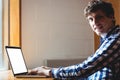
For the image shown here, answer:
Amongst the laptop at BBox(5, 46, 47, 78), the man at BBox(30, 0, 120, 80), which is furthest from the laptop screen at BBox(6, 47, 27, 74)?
the man at BBox(30, 0, 120, 80)

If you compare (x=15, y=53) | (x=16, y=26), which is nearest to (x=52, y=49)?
(x=16, y=26)

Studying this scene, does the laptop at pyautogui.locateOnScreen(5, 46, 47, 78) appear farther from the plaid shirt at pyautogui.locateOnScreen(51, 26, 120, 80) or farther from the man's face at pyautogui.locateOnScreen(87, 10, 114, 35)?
the man's face at pyautogui.locateOnScreen(87, 10, 114, 35)

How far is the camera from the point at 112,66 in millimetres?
1348

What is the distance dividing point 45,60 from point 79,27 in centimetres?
57

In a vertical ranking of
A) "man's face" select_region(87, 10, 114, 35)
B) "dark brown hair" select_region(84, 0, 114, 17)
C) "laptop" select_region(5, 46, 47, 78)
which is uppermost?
"dark brown hair" select_region(84, 0, 114, 17)

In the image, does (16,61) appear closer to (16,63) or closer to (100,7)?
(16,63)

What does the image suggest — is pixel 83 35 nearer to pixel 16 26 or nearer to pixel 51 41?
pixel 51 41

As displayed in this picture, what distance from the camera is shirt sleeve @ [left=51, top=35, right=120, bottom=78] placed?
126 centimetres

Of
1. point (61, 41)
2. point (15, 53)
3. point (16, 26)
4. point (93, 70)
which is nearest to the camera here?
point (93, 70)

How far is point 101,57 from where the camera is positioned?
127cm

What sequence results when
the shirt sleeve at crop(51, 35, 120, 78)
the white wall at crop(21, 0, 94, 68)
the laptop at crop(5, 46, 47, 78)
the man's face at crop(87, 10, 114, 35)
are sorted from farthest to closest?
the white wall at crop(21, 0, 94, 68), the laptop at crop(5, 46, 47, 78), the man's face at crop(87, 10, 114, 35), the shirt sleeve at crop(51, 35, 120, 78)

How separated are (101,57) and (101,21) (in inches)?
9.2

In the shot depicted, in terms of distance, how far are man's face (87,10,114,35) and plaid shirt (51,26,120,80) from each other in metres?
0.08

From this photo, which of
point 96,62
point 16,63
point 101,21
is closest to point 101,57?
point 96,62
